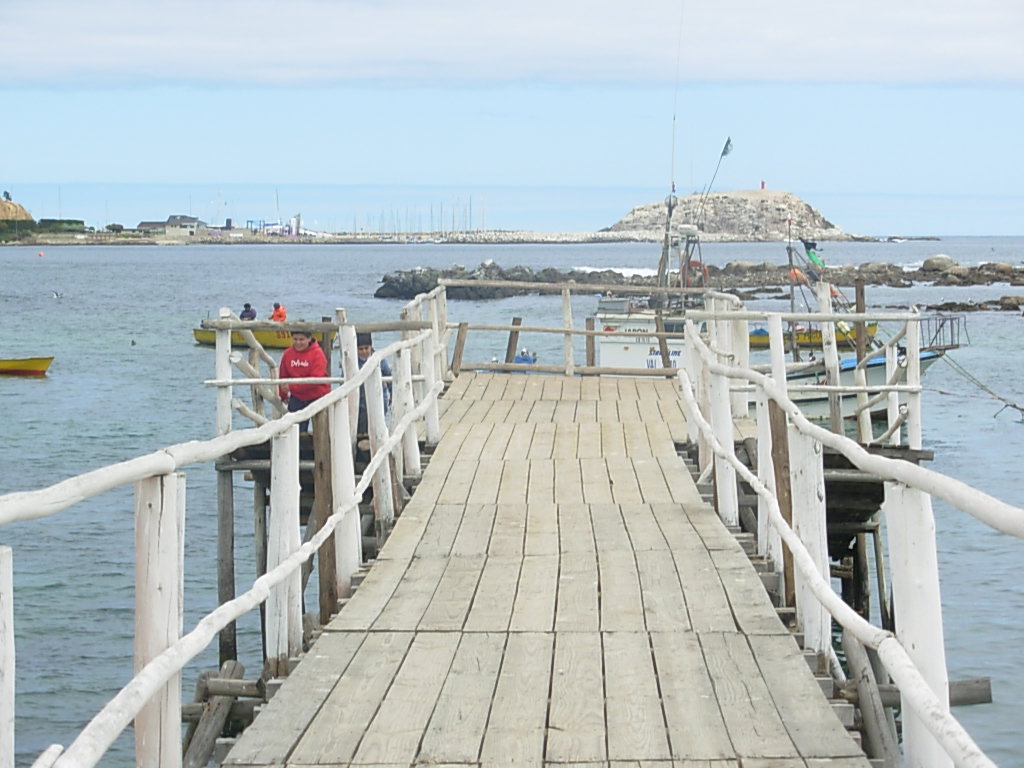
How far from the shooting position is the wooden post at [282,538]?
6.01 m

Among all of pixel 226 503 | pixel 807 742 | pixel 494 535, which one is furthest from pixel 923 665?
pixel 226 503

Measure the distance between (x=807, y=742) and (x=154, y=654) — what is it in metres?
2.19

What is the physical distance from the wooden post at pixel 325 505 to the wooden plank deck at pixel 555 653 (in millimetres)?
256

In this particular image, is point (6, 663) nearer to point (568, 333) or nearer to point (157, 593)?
point (157, 593)

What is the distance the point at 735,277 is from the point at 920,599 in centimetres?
10339

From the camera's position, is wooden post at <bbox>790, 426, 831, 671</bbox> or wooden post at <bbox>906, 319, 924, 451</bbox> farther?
wooden post at <bbox>906, 319, 924, 451</bbox>

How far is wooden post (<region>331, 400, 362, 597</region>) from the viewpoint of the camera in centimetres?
726

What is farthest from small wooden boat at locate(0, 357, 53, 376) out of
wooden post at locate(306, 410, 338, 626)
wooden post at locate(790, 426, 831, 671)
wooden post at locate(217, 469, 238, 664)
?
wooden post at locate(790, 426, 831, 671)

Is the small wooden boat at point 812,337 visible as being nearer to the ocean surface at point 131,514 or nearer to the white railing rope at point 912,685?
the ocean surface at point 131,514

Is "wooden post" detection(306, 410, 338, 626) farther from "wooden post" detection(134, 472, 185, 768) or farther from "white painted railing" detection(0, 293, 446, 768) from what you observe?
"wooden post" detection(134, 472, 185, 768)

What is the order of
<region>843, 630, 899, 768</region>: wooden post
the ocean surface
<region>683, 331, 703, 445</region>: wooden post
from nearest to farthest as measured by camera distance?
1. <region>843, 630, 899, 768</region>: wooden post
2. <region>683, 331, 703, 445</region>: wooden post
3. the ocean surface

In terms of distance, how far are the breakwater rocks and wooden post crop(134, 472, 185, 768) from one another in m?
73.7

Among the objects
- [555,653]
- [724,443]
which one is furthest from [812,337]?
[555,653]

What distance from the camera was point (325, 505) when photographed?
7523mm
